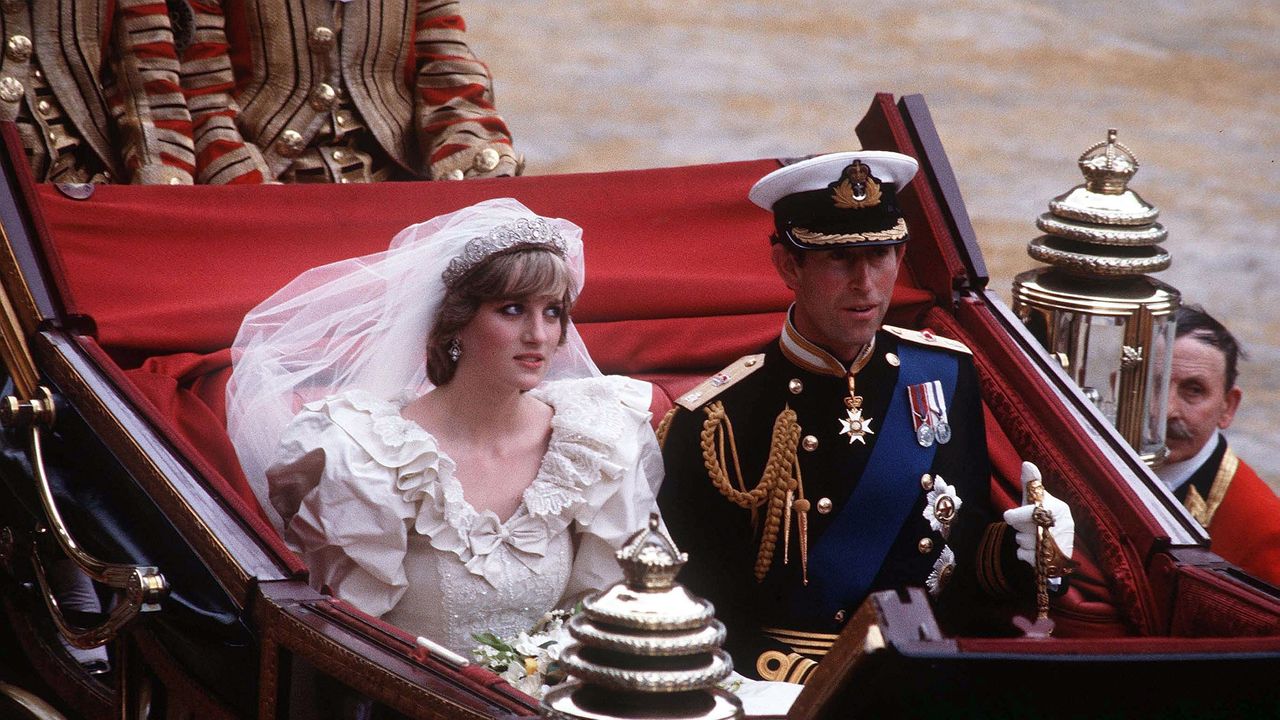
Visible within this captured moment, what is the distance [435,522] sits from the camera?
100 inches

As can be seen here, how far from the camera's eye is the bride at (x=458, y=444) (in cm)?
252

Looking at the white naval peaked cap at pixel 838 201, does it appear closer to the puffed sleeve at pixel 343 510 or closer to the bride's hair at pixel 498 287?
the bride's hair at pixel 498 287

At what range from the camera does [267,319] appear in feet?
9.53

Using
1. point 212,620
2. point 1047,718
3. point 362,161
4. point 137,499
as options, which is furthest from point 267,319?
point 1047,718

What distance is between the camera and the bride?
2523 mm

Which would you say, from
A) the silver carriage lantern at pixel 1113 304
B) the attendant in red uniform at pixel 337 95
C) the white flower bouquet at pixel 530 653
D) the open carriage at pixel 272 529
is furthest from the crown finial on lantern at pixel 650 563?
the attendant in red uniform at pixel 337 95

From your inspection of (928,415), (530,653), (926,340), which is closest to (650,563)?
(530,653)

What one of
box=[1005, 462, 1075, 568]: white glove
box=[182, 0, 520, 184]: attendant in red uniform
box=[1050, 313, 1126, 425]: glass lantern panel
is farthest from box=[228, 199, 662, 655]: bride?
box=[1050, 313, 1126, 425]: glass lantern panel

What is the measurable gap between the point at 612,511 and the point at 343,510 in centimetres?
38

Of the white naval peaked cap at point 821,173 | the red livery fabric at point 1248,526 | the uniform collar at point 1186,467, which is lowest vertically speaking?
the red livery fabric at point 1248,526

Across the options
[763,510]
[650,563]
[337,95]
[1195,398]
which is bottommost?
[1195,398]

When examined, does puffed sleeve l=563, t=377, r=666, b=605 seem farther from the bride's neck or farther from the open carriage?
the open carriage

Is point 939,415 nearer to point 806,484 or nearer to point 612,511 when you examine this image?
point 806,484

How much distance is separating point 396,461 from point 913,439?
739mm
